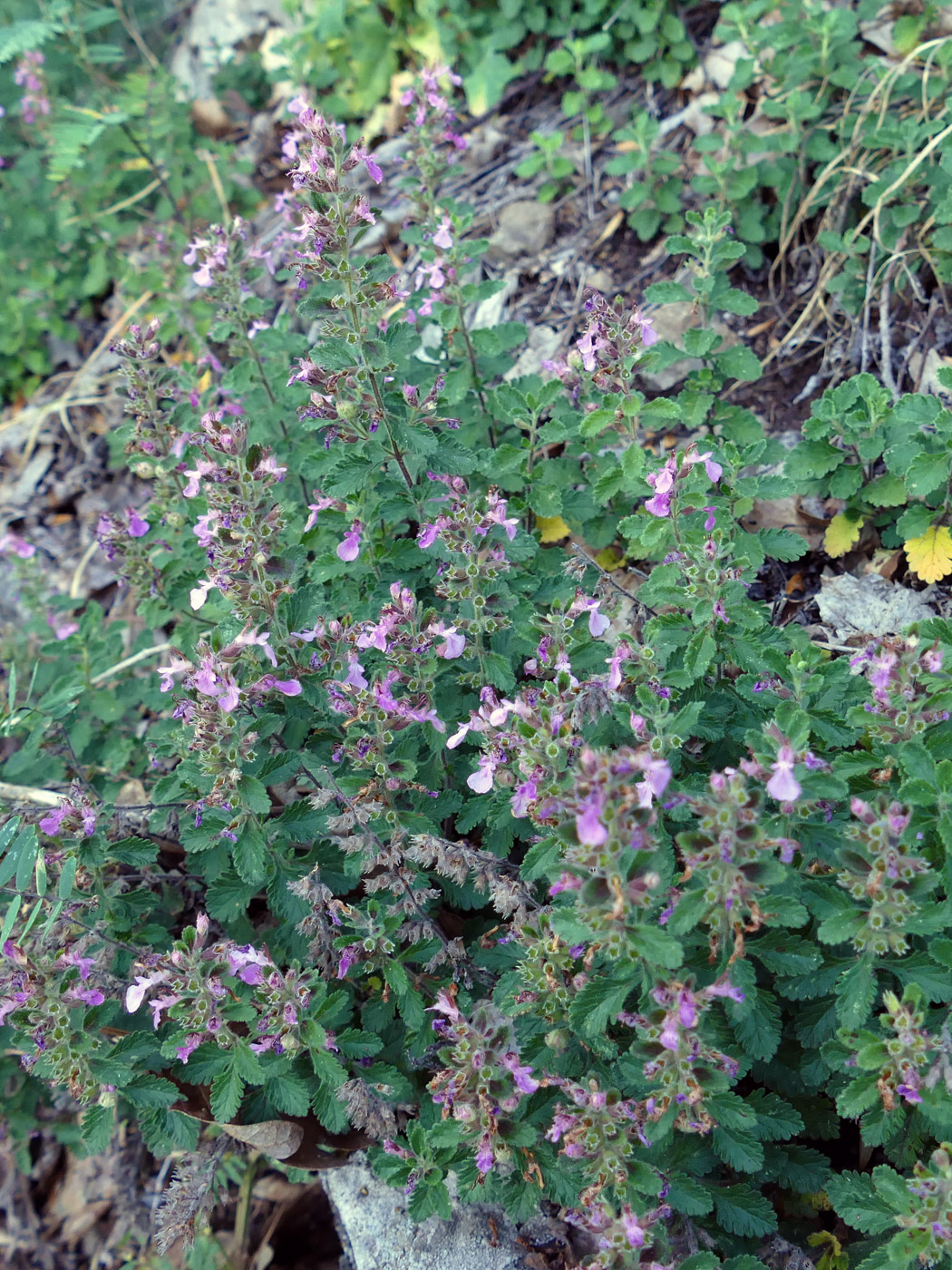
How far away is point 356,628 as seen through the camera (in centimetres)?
296

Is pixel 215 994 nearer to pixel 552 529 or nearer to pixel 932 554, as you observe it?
pixel 552 529

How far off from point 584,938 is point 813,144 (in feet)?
13.1

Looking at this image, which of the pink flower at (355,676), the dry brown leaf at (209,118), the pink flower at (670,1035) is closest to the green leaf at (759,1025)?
the pink flower at (670,1035)

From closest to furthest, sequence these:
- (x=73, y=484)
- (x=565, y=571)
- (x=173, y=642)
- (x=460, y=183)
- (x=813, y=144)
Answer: (x=565, y=571) < (x=173, y=642) < (x=813, y=144) < (x=460, y=183) < (x=73, y=484)

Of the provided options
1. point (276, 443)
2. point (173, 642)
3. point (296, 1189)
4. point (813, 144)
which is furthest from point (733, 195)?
point (296, 1189)

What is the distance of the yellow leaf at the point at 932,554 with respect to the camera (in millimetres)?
3426

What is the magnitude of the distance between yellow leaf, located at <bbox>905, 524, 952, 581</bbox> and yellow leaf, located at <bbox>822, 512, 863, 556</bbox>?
275 millimetres

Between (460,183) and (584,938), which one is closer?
(584,938)

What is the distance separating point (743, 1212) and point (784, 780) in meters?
1.23

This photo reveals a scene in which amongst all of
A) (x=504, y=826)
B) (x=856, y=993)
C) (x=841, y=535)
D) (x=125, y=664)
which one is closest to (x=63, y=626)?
(x=125, y=664)

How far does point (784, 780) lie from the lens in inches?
85.8

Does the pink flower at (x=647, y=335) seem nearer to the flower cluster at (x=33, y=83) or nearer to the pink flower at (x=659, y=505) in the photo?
the pink flower at (x=659, y=505)

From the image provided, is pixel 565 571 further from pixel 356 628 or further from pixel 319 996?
pixel 319 996

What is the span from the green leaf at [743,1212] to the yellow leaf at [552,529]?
2.53m
